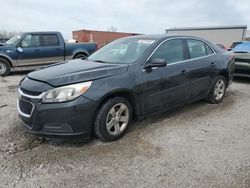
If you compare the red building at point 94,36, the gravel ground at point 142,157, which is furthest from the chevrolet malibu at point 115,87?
the red building at point 94,36

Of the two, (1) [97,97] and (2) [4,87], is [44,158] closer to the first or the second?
(1) [97,97]

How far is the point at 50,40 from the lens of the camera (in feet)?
34.8

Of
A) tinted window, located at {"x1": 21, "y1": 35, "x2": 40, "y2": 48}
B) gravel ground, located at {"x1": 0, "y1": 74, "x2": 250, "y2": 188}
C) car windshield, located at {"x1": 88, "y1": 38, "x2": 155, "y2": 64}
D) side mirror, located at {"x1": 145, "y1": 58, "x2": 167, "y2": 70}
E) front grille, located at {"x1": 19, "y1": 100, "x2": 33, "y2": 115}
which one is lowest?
gravel ground, located at {"x1": 0, "y1": 74, "x2": 250, "y2": 188}

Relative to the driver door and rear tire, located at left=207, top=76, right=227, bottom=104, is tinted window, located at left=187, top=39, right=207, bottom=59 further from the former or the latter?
the driver door

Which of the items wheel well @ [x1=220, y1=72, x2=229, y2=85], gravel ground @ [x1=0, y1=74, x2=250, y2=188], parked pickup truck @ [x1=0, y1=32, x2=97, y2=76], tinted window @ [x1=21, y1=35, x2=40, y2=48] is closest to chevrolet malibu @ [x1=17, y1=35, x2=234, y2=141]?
gravel ground @ [x1=0, y1=74, x2=250, y2=188]

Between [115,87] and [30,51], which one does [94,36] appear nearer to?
[30,51]

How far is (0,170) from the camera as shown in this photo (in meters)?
3.12

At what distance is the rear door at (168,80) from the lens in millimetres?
4164

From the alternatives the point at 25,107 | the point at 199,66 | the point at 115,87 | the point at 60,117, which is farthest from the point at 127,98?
the point at 199,66

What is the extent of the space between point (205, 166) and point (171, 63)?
6.41 ft

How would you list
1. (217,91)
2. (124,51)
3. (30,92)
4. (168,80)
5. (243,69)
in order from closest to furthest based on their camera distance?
(30,92), (168,80), (124,51), (217,91), (243,69)

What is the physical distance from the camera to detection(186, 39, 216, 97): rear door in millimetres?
4961

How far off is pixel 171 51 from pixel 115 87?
154 cm

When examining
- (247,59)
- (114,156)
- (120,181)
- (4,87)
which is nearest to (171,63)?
(114,156)
